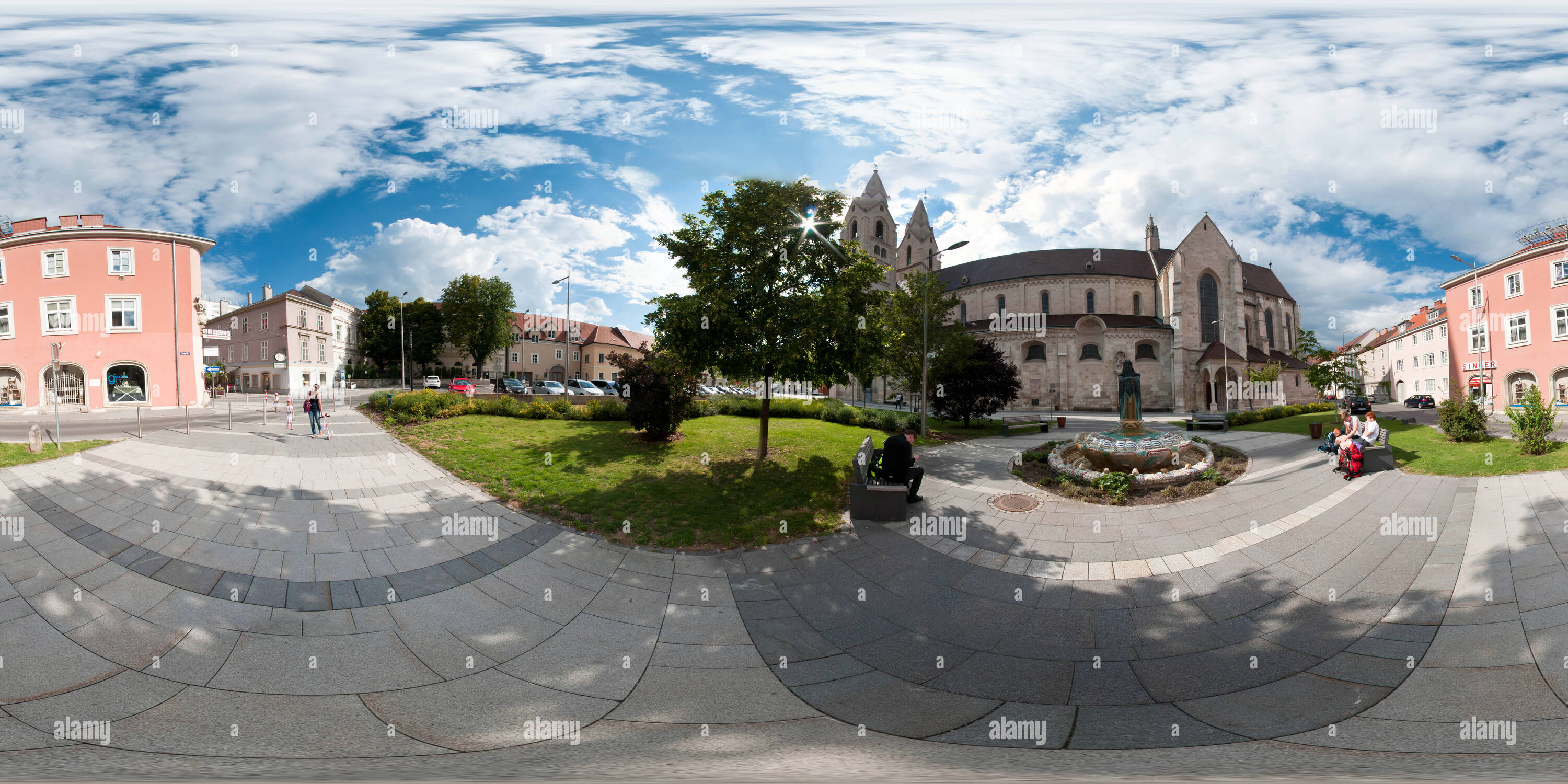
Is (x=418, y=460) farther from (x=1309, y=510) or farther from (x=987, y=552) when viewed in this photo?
(x=1309, y=510)

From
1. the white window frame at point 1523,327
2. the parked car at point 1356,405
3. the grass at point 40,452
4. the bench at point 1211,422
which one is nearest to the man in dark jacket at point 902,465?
the grass at point 40,452

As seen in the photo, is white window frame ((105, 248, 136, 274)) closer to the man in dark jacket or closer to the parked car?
the man in dark jacket

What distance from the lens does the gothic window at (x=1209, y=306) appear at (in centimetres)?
4500

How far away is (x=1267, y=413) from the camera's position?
2392 centimetres

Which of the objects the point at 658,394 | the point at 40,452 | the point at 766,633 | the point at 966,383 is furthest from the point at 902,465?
the point at 966,383

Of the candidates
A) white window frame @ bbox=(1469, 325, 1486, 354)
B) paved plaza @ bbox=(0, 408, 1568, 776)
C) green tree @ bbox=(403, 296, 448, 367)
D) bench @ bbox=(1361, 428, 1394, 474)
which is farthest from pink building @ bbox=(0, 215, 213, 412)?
white window frame @ bbox=(1469, 325, 1486, 354)

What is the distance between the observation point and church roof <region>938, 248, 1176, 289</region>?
48.8 metres

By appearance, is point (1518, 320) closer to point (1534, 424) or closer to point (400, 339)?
point (1534, 424)

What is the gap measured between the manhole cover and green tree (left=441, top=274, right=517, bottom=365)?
45454mm

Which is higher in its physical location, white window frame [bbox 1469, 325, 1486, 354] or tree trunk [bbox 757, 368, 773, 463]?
white window frame [bbox 1469, 325, 1486, 354]

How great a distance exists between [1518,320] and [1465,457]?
3002 centimetres

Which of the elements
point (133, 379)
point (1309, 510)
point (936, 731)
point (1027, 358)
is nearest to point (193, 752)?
point (936, 731)

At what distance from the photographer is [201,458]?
8.71 m

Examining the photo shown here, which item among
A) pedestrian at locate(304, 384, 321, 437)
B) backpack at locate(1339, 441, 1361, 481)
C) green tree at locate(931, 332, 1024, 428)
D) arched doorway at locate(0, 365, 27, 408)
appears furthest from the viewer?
arched doorway at locate(0, 365, 27, 408)
